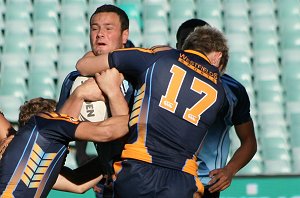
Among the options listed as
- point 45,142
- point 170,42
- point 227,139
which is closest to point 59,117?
point 45,142

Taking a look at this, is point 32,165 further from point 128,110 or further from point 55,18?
point 55,18

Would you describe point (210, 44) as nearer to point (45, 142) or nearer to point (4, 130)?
point (45, 142)

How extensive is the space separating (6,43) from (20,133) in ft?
17.5

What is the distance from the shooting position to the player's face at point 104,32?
13.6 feet

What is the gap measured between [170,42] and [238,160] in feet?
14.8

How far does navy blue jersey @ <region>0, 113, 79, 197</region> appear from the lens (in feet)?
12.3

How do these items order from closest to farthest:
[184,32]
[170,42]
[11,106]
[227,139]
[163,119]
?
[163,119], [227,139], [184,32], [11,106], [170,42]

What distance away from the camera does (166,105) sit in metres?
3.70

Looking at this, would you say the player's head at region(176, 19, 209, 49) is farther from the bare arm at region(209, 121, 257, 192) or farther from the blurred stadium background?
the blurred stadium background

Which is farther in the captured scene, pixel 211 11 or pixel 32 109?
pixel 211 11

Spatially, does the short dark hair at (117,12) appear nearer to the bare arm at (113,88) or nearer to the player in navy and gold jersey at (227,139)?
the bare arm at (113,88)

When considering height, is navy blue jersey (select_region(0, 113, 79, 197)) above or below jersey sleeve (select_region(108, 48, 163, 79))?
below

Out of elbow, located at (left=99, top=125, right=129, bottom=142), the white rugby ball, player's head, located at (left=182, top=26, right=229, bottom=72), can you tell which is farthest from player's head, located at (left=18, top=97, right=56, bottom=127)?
player's head, located at (left=182, top=26, right=229, bottom=72)

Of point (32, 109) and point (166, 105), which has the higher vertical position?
point (166, 105)
